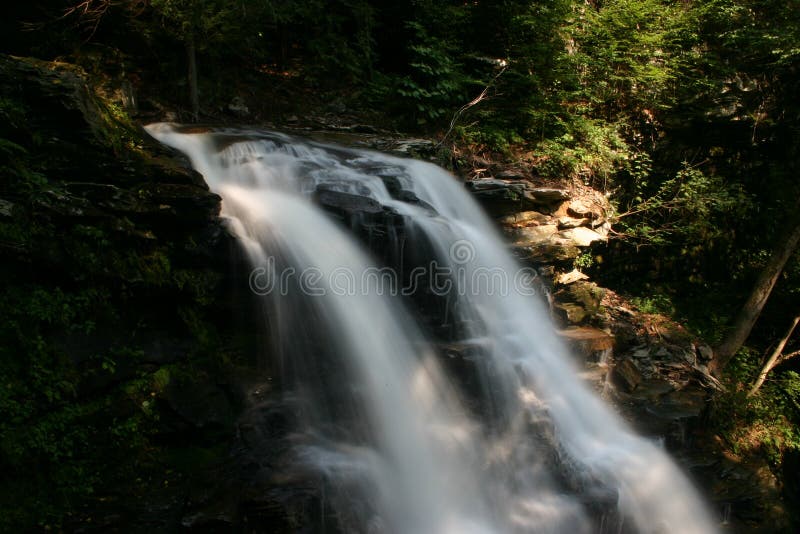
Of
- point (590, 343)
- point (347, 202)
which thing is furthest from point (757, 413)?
point (347, 202)

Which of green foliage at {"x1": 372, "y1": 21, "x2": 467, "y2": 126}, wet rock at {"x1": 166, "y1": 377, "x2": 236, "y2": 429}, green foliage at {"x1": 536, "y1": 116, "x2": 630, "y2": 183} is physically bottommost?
wet rock at {"x1": 166, "y1": 377, "x2": 236, "y2": 429}

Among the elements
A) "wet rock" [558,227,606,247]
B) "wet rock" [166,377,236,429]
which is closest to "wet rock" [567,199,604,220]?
"wet rock" [558,227,606,247]

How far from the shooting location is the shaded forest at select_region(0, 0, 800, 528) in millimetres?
8109

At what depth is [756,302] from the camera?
320 inches

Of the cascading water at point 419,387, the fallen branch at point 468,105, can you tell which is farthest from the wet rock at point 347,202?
the fallen branch at point 468,105

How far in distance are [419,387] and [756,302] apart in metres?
6.53

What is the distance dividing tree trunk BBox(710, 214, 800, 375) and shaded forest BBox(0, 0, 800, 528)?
0.11ft

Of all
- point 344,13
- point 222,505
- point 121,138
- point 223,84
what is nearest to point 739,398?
point 222,505

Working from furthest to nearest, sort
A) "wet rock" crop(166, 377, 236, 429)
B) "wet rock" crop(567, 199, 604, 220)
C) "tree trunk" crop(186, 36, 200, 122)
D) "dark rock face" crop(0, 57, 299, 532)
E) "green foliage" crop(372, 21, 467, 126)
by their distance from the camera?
1. "green foliage" crop(372, 21, 467, 126)
2. "tree trunk" crop(186, 36, 200, 122)
3. "wet rock" crop(567, 199, 604, 220)
4. "wet rock" crop(166, 377, 236, 429)
5. "dark rock face" crop(0, 57, 299, 532)

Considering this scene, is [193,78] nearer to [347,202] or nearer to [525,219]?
[347,202]

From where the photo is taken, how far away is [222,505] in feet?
11.9

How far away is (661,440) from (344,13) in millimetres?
11752

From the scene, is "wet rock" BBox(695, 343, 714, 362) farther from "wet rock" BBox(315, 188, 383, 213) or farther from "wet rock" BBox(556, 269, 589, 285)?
"wet rock" BBox(315, 188, 383, 213)

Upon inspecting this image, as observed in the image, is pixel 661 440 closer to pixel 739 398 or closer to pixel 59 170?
pixel 739 398
